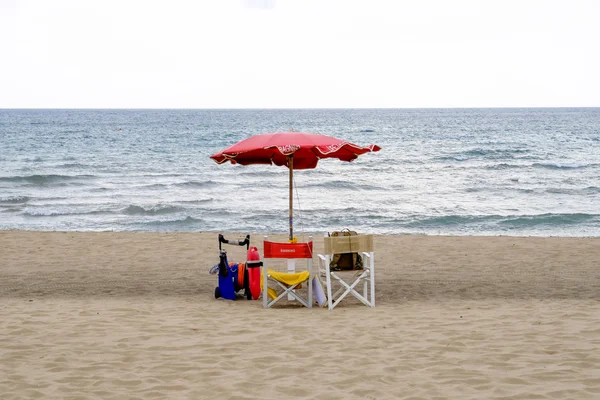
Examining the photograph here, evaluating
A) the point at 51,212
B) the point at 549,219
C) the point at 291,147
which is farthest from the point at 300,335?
the point at 51,212

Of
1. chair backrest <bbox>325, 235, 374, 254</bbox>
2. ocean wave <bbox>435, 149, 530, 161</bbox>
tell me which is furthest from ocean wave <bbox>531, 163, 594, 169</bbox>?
chair backrest <bbox>325, 235, 374, 254</bbox>

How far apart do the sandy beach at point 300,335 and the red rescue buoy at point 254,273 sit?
31 cm

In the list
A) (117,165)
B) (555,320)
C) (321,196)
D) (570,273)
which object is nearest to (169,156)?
(117,165)

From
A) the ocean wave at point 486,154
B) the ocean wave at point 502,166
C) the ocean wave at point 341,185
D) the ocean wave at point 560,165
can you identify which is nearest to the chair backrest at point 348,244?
the ocean wave at point 341,185

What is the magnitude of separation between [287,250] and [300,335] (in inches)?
59.3

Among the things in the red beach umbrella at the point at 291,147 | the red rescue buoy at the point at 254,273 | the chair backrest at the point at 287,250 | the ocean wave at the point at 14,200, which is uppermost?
the red beach umbrella at the point at 291,147

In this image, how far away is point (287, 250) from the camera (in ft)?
24.2

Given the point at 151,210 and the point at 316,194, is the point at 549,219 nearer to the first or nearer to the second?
the point at 316,194

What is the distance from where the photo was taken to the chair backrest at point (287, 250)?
7305 mm

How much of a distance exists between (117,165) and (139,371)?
28346mm

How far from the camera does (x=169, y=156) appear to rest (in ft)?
122

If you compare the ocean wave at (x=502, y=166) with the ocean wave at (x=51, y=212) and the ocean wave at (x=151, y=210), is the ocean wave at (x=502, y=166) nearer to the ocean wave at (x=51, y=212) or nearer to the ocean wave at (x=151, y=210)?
the ocean wave at (x=151, y=210)

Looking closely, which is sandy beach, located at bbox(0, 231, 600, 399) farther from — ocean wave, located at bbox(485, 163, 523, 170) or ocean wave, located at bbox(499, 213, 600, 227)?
ocean wave, located at bbox(485, 163, 523, 170)

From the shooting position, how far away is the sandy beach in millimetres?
4629
